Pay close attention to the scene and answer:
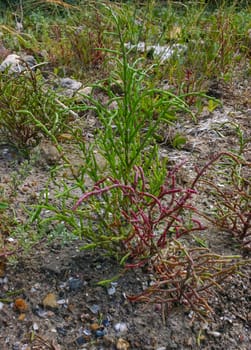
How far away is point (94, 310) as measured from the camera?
4.64 ft

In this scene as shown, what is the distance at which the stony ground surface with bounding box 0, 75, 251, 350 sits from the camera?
1.34 metres

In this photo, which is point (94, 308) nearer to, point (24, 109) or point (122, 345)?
point (122, 345)

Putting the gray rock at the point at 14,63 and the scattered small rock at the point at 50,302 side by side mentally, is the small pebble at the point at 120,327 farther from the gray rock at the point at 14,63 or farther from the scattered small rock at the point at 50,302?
the gray rock at the point at 14,63

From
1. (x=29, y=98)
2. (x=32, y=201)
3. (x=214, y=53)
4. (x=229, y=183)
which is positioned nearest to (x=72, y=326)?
(x=32, y=201)

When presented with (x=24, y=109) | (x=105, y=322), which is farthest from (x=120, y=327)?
(x=24, y=109)

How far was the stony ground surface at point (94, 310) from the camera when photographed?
1343 millimetres

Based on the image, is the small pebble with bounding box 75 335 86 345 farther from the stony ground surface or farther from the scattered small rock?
the scattered small rock

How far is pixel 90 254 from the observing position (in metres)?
1.56

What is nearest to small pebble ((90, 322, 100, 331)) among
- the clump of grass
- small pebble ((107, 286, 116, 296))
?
small pebble ((107, 286, 116, 296))

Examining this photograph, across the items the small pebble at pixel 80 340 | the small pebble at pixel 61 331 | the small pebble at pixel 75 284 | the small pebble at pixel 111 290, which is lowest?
the small pebble at pixel 80 340

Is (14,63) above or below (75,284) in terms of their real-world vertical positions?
above

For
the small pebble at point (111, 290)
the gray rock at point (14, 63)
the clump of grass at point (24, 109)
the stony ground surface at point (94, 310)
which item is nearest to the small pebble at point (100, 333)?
the stony ground surface at point (94, 310)

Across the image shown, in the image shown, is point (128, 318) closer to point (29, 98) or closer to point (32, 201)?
point (32, 201)

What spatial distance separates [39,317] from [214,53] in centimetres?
185
